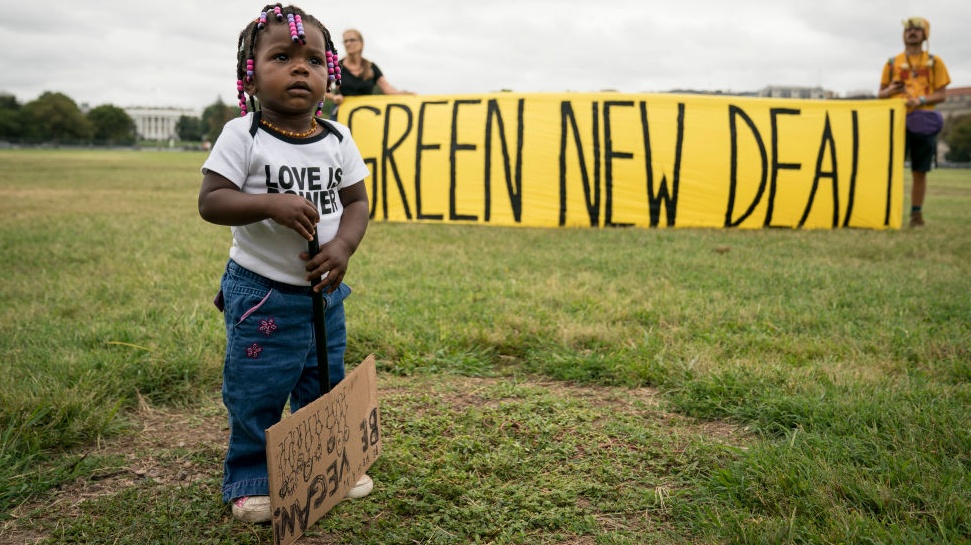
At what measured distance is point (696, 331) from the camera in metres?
3.55

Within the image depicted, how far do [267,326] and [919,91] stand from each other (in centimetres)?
784

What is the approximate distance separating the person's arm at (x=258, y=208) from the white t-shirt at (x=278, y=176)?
2.8 inches

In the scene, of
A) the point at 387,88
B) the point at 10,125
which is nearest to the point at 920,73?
the point at 387,88

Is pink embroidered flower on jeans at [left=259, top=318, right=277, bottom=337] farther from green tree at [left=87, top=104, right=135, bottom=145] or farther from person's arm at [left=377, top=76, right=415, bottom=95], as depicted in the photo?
green tree at [left=87, top=104, right=135, bottom=145]

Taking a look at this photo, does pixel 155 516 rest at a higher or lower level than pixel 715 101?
lower

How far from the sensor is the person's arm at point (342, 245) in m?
1.97

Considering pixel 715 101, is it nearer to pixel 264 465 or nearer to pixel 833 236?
pixel 833 236

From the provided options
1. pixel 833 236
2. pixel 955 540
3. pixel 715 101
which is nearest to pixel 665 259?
pixel 833 236

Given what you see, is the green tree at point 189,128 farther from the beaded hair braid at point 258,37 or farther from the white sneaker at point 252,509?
the white sneaker at point 252,509

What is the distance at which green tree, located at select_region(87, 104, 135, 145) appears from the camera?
97.1m

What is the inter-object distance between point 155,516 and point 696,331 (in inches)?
98.6

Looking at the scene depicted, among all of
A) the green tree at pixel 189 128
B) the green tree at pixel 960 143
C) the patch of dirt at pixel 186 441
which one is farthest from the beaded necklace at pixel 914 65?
the green tree at pixel 189 128

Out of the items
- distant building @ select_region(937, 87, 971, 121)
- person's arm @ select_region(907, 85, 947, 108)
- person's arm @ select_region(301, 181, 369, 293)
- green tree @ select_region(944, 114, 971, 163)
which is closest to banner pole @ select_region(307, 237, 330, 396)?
person's arm @ select_region(301, 181, 369, 293)

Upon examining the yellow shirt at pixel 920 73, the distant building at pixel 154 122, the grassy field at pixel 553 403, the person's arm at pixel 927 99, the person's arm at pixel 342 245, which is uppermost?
the distant building at pixel 154 122
